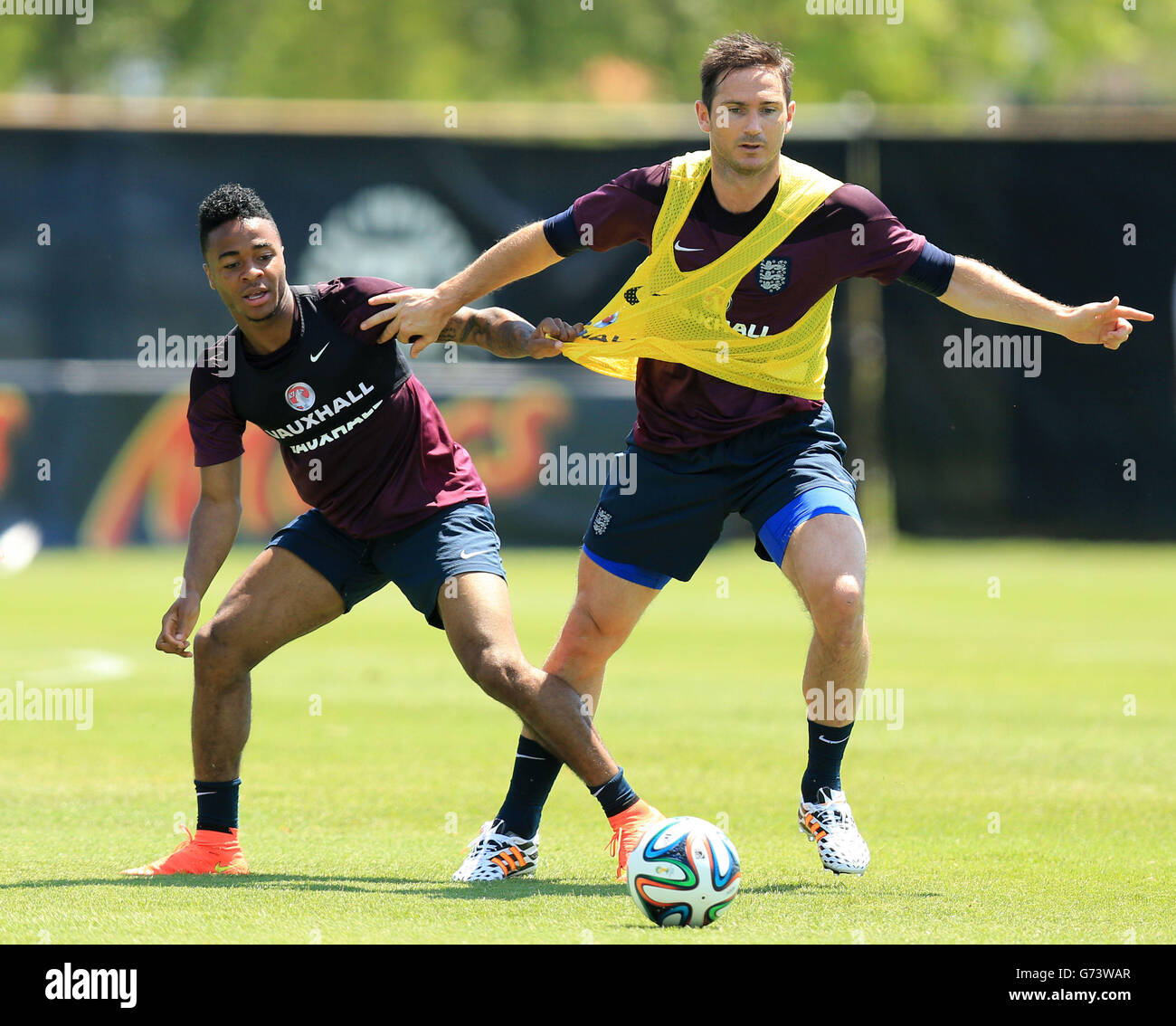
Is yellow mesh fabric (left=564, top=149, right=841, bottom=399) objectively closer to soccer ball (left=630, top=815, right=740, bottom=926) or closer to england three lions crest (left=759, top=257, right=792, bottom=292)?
england three lions crest (left=759, top=257, right=792, bottom=292)

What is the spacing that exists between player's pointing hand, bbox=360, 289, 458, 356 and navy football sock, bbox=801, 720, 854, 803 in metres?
2.06

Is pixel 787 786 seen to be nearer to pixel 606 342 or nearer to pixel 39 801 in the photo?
pixel 606 342

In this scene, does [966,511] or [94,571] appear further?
[966,511]

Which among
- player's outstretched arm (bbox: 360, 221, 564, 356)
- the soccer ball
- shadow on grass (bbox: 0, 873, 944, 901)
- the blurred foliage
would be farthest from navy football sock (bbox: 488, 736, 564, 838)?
the blurred foliage

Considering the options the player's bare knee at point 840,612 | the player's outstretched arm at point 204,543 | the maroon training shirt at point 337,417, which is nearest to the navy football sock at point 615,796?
the player's bare knee at point 840,612

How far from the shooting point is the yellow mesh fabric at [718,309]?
6734mm

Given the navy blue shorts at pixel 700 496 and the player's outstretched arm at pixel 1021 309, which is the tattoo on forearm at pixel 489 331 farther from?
the player's outstretched arm at pixel 1021 309

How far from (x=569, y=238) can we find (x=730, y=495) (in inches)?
45.4

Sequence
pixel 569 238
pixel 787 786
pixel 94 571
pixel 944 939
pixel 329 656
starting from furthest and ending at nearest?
pixel 94 571 < pixel 329 656 < pixel 787 786 < pixel 569 238 < pixel 944 939

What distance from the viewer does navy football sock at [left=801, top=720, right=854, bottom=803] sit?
22.1 feet

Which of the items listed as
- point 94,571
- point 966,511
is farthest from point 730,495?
point 966,511

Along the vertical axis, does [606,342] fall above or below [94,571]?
above
